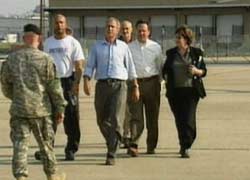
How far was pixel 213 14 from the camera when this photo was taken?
7231 cm

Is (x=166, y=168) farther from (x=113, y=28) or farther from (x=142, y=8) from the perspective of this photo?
(x=142, y=8)

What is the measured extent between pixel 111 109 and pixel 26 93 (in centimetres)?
235

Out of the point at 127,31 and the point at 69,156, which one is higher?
the point at 127,31

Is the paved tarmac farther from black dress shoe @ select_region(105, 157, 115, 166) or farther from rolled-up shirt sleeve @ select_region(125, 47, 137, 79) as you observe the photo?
rolled-up shirt sleeve @ select_region(125, 47, 137, 79)

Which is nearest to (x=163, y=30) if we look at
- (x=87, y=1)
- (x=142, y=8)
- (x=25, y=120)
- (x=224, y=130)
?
(x=142, y=8)

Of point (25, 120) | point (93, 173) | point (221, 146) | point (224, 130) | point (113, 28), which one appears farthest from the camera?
point (224, 130)

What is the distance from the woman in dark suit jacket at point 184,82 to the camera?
10.7m

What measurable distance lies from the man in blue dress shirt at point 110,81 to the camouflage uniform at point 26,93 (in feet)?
6.97

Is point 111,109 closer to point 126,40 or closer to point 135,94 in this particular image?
point 135,94

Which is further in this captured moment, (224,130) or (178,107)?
(224,130)

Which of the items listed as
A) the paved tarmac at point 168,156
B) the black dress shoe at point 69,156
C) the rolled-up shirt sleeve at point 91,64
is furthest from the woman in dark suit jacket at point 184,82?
the black dress shoe at point 69,156

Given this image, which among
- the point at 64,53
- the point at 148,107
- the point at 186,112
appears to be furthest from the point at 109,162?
the point at 64,53

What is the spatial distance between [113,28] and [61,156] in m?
2.02

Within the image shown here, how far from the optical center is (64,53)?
1034 centimetres
